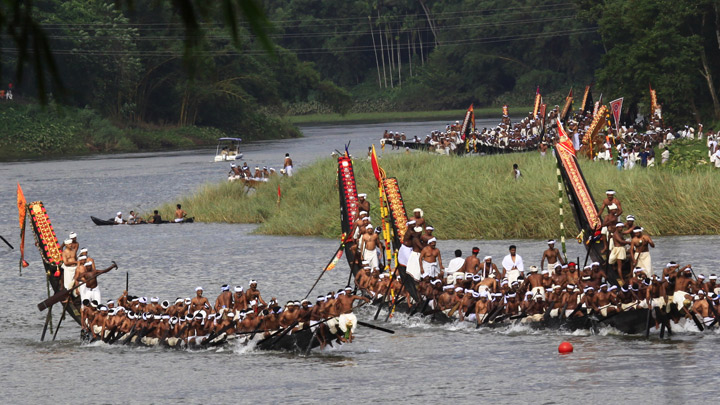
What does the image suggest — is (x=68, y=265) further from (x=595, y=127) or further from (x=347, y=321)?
(x=595, y=127)

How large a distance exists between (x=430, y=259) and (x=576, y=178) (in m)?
6.08

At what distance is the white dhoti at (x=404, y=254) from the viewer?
94.1 feet

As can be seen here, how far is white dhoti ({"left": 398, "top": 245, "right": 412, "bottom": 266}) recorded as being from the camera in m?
28.7

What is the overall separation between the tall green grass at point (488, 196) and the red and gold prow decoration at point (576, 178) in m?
6.56

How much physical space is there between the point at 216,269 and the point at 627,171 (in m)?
15.8

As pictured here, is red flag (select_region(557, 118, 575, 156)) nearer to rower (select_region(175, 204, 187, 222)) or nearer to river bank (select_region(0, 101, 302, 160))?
rower (select_region(175, 204, 187, 222))

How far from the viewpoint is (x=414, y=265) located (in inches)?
1115

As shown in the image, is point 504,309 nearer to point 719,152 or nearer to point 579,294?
point 579,294

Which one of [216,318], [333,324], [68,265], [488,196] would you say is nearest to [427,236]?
[333,324]

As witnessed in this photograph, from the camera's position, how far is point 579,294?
24.2 meters

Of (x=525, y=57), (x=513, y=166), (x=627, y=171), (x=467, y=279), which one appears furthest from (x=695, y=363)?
(x=525, y=57)

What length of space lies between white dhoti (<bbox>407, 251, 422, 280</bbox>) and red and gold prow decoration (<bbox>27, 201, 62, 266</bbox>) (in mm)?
10472

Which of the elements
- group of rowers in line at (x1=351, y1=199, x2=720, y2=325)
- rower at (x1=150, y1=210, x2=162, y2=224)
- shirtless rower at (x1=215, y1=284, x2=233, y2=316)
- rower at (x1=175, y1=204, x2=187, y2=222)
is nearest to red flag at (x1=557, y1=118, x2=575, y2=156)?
group of rowers in line at (x1=351, y1=199, x2=720, y2=325)

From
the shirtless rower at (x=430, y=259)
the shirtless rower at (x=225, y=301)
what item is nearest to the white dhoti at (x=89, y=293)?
the shirtless rower at (x=225, y=301)
